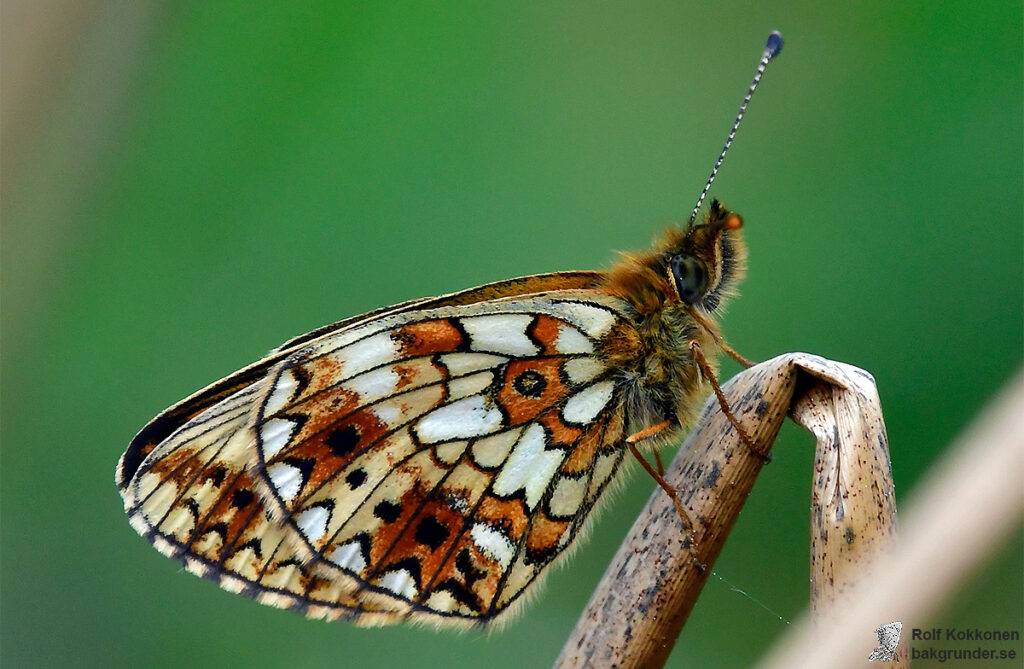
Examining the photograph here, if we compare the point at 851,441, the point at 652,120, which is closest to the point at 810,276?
the point at 652,120

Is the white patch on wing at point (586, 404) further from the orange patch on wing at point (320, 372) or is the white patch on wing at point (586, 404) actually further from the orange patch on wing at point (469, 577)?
the orange patch on wing at point (320, 372)

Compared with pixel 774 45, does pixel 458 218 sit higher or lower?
lower

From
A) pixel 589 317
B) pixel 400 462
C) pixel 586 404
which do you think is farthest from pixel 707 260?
pixel 400 462

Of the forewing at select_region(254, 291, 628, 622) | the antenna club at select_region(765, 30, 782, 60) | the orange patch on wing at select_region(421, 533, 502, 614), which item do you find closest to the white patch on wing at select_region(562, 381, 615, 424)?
the forewing at select_region(254, 291, 628, 622)

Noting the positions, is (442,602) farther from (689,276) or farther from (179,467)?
(689,276)

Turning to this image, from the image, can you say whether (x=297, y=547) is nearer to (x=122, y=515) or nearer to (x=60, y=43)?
(x=60, y=43)
